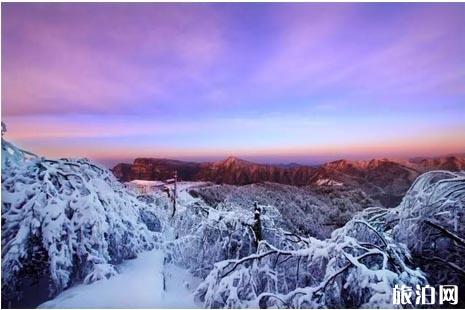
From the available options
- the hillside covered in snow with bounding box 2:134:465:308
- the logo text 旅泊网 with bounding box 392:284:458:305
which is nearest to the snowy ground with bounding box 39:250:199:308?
the hillside covered in snow with bounding box 2:134:465:308

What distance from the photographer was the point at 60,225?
3.71m

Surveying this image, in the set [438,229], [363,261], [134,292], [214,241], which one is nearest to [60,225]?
[134,292]

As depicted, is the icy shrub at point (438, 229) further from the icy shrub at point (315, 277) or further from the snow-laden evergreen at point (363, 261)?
the icy shrub at point (315, 277)

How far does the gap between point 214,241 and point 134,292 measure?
76 centimetres

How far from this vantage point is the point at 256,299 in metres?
3.55

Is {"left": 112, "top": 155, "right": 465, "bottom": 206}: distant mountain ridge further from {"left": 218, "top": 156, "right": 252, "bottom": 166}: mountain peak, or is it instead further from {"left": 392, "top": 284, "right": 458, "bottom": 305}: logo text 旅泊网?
{"left": 392, "top": 284, "right": 458, "bottom": 305}: logo text 旅泊网

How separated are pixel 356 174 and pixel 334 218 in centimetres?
42

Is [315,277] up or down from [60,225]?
down

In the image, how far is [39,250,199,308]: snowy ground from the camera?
366 cm

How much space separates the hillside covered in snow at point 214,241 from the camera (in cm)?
359

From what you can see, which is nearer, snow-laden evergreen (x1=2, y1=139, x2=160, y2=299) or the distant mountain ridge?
snow-laden evergreen (x1=2, y1=139, x2=160, y2=299)

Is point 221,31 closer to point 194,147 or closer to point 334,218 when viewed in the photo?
point 194,147

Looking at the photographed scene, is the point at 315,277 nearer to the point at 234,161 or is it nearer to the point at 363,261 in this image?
the point at 363,261

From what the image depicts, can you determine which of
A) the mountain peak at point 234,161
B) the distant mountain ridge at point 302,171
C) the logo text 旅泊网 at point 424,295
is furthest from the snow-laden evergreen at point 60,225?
the logo text 旅泊网 at point 424,295
